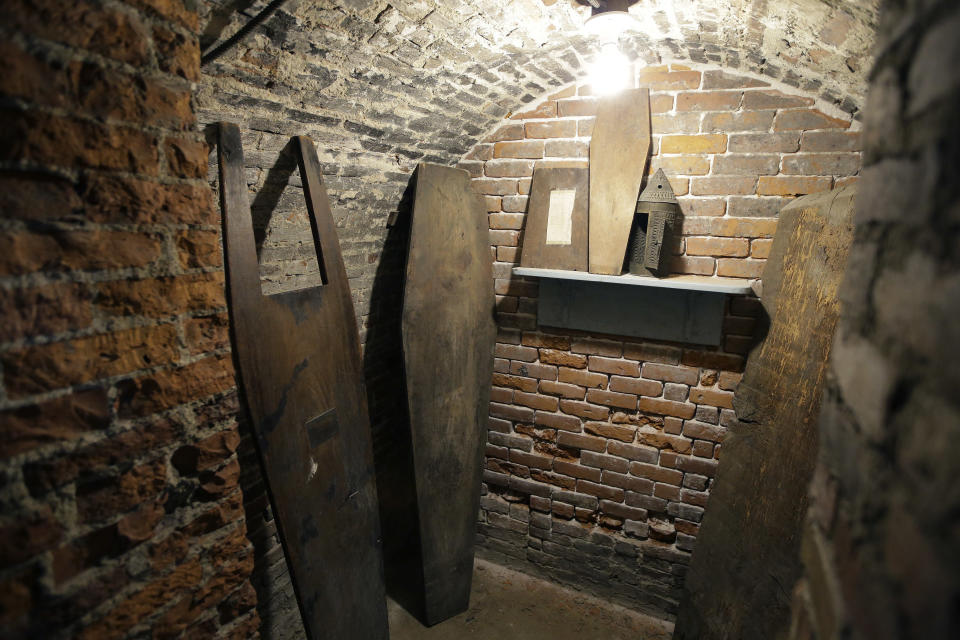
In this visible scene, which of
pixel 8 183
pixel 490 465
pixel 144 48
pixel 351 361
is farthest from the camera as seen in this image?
pixel 490 465

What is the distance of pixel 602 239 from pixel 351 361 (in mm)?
1214

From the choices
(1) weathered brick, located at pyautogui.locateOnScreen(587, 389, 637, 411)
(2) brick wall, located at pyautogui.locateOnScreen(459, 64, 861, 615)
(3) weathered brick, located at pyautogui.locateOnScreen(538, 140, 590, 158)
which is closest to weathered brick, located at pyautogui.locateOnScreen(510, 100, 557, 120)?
(2) brick wall, located at pyautogui.locateOnScreen(459, 64, 861, 615)

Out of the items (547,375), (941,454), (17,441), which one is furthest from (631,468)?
(17,441)

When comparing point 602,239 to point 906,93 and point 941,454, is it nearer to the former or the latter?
point 906,93

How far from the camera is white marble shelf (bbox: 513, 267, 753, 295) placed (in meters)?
1.75

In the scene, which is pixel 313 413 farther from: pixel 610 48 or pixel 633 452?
pixel 610 48

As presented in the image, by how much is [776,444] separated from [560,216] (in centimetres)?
130

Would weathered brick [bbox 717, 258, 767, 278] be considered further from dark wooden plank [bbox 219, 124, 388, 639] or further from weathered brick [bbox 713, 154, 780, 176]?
dark wooden plank [bbox 219, 124, 388, 639]

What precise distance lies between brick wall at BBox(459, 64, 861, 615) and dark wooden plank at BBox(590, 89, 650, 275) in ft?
0.23

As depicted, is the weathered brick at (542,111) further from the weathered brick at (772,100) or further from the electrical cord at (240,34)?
the electrical cord at (240,34)

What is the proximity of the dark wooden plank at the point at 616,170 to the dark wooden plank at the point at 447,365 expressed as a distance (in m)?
0.59

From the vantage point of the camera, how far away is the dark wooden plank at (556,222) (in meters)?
2.13

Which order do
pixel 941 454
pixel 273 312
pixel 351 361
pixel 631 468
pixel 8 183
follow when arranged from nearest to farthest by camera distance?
pixel 941 454 < pixel 8 183 < pixel 273 312 < pixel 351 361 < pixel 631 468

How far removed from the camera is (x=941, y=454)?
0.45 meters
